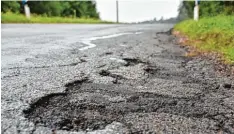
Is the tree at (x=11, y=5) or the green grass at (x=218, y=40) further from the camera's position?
the tree at (x=11, y=5)

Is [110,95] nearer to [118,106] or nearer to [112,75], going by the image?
[118,106]

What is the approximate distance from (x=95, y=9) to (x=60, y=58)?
3276 centimetres

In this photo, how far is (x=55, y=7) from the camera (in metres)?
25.8

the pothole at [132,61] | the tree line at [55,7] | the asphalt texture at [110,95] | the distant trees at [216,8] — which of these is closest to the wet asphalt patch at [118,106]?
the asphalt texture at [110,95]

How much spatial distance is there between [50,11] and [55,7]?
0.58 meters

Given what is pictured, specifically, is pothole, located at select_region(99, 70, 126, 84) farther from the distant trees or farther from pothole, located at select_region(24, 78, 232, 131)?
the distant trees

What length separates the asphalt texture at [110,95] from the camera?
2.53 meters

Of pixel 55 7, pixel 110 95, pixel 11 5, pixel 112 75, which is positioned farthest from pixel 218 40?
pixel 55 7

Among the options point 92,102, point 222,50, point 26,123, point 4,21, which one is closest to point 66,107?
point 92,102

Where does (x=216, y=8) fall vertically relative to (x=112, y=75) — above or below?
above

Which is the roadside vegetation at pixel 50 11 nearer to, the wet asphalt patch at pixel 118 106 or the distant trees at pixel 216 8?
the distant trees at pixel 216 8

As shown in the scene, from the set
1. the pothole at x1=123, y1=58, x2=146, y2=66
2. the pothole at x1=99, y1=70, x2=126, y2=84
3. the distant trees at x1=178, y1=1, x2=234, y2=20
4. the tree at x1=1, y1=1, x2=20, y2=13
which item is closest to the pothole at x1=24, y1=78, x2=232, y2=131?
the pothole at x1=99, y1=70, x2=126, y2=84

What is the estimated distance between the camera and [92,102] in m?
3.04

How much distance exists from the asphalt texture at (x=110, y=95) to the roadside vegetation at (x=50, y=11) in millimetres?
9854
